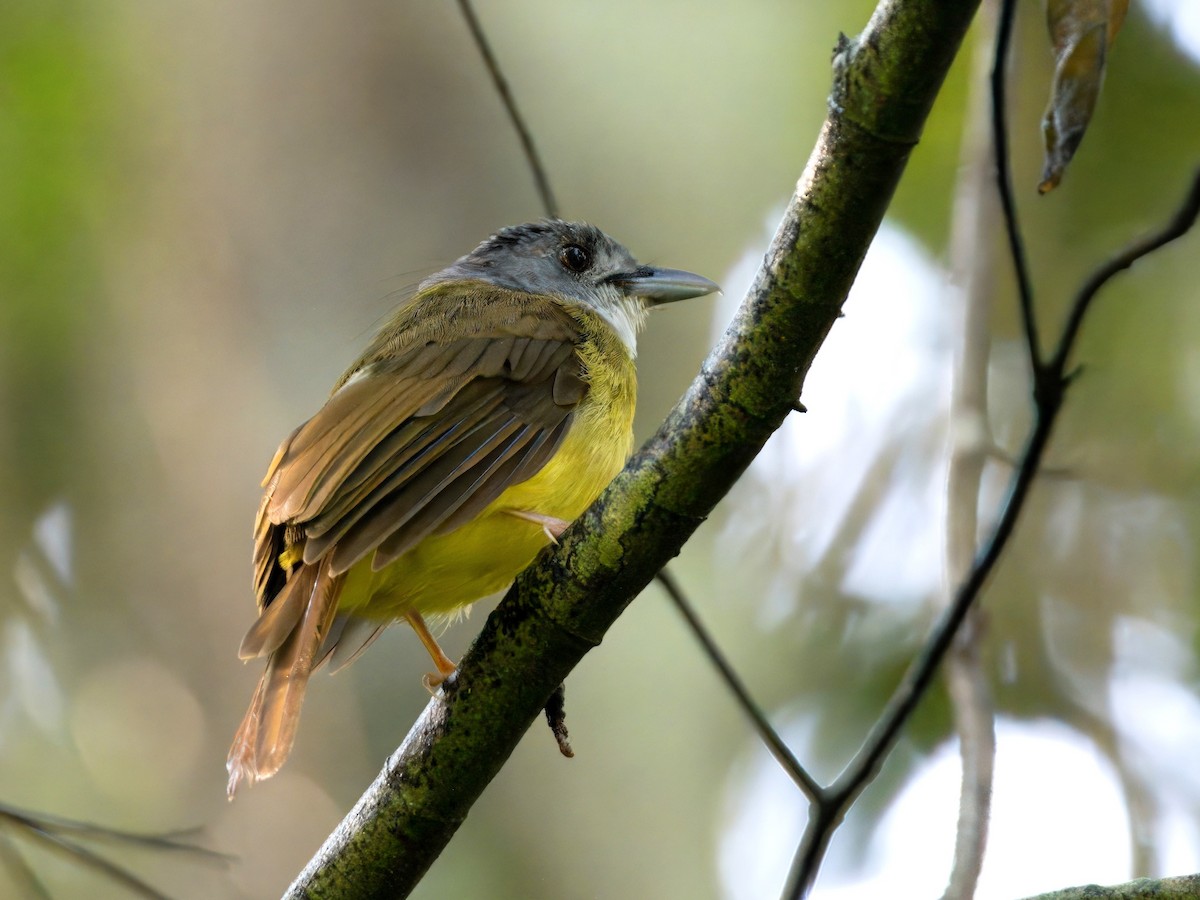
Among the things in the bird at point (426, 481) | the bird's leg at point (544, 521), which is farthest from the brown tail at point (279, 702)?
the bird's leg at point (544, 521)

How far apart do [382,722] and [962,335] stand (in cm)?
295

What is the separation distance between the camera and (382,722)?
17.2ft

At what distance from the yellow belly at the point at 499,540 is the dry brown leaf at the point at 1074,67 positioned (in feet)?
5.48

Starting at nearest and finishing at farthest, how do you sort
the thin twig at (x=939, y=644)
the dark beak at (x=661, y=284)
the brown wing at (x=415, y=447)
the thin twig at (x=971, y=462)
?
the thin twig at (x=939, y=644) → the thin twig at (x=971, y=462) → the brown wing at (x=415, y=447) → the dark beak at (x=661, y=284)

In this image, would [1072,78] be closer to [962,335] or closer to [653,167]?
[962,335]

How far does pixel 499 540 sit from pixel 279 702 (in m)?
0.69

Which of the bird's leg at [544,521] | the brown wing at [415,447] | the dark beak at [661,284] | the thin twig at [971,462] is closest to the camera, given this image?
the thin twig at [971,462]

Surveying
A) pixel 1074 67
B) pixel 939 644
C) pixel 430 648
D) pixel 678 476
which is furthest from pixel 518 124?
pixel 939 644

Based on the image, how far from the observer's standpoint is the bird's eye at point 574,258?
15.8ft

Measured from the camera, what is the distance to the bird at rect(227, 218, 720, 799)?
301cm

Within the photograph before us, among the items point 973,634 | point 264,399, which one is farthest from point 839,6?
point 973,634

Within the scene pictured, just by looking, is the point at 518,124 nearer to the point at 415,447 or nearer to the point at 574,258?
the point at 415,447

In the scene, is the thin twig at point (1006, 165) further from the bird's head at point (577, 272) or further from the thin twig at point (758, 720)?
the bird's head at point (577, 272)

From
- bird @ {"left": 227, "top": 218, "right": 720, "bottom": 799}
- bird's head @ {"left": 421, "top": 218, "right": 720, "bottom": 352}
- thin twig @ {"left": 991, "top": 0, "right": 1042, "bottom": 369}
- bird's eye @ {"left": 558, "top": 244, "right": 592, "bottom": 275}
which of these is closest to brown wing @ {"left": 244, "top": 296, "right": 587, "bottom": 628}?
bird @ {"left": 227, "top": 218, "right": 720, "bottom": 799}
